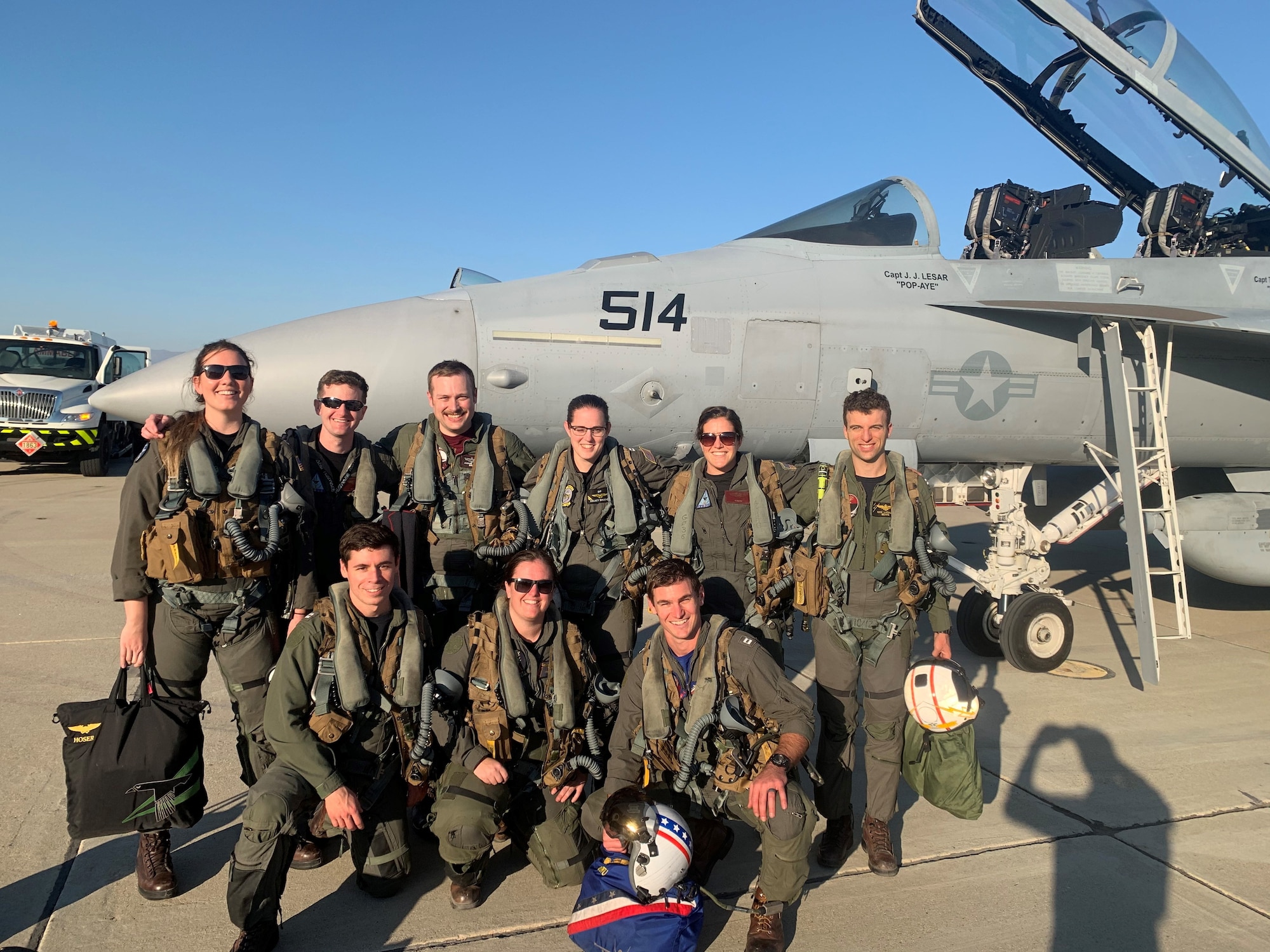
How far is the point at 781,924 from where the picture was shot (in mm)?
2705

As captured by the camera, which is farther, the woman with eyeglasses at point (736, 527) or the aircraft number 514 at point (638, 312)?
the aircraft number 514 at point (638, 312)

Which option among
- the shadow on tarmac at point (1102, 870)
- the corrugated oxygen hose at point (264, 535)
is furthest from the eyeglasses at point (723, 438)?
the shadow on tarmac at point (1102, 870)

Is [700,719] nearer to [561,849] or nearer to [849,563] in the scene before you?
[561,849]

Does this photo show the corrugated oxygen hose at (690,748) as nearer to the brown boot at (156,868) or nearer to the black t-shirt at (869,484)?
the black t-shirt at (869,484)

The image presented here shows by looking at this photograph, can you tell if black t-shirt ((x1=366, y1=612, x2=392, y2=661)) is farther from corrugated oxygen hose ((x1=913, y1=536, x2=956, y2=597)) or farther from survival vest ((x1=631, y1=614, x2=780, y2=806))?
corrugated oxygen hose ((x1=913, y1=536, x2=956, y2=597))

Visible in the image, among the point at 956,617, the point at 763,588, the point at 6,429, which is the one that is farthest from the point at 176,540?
the point at 6,429

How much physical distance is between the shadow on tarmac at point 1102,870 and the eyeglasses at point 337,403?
3.15 meters

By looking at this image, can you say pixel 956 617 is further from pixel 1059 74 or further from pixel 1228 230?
pixel 1059 74

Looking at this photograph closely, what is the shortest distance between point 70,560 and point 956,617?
8374 millimetres

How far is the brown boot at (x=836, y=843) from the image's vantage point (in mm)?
3205

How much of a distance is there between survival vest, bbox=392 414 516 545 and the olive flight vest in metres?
0.17

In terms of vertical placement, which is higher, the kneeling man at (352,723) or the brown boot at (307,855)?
the kneeling man at (352,723)

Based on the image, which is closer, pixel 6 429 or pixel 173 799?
pixel 173 799

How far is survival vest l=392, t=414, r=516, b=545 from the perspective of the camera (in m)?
3.55
